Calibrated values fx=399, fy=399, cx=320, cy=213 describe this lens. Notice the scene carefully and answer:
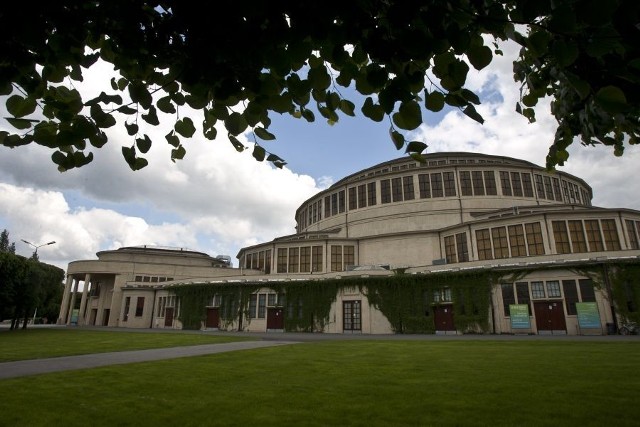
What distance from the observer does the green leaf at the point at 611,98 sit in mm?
2812

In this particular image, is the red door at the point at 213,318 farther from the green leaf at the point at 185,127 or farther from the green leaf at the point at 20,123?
the green leaf at the point at 20,123

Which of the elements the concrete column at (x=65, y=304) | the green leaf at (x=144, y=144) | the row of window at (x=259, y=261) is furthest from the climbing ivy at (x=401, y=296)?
the green leaf at (x=144, y=144)

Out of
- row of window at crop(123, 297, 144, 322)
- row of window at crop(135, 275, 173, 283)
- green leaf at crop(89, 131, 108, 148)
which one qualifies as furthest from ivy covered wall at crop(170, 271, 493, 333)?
green leaf at crop(89, 131, 108, 148)

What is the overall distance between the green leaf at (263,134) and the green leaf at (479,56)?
250cm

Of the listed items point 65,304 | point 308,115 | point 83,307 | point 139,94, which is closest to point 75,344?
point 139,94

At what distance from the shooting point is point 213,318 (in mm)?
46969

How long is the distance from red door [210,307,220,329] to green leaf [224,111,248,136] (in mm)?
45057

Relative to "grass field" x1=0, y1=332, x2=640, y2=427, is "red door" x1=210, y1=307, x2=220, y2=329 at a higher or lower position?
higher

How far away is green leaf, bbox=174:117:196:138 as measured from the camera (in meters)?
4.77

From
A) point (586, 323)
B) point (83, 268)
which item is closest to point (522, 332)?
point (586, 323)

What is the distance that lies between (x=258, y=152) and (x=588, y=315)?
110ft

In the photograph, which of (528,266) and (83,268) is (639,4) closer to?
(528,266)

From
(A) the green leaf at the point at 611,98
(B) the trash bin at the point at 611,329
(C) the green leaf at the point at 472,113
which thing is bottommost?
(B) the trash bin at the point at 611,329

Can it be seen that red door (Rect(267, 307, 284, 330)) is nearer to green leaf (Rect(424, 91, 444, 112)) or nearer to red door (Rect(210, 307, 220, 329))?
red door (Rect(210, 307, 220, 329))
